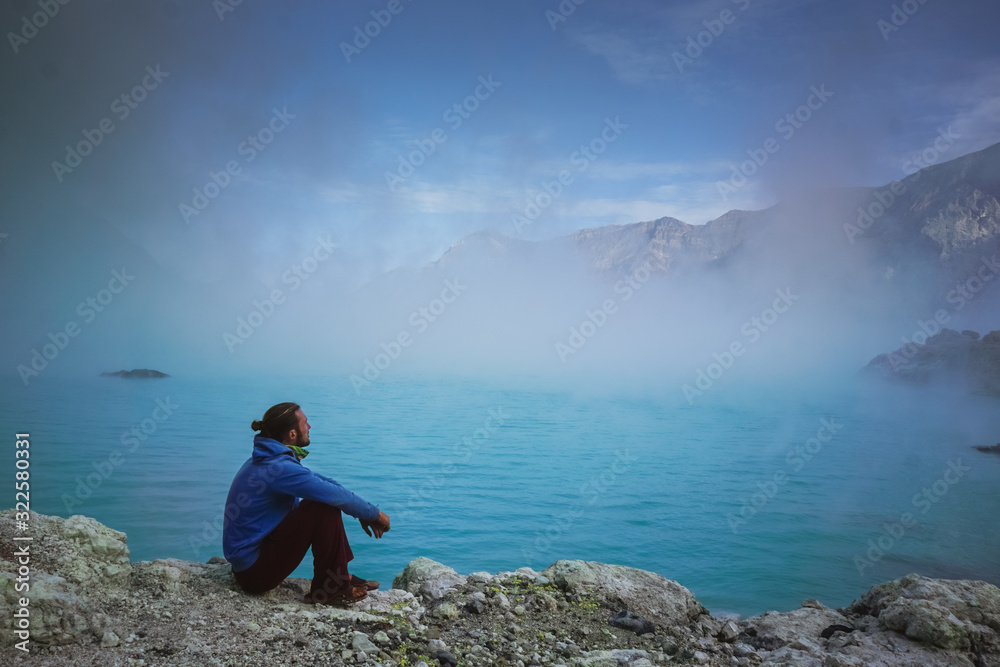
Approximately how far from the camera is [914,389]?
4712 centimetres

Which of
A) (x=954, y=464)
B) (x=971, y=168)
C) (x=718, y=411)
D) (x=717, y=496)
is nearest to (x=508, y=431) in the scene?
(x=717, y=496)

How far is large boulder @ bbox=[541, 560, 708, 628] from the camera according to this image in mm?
4602

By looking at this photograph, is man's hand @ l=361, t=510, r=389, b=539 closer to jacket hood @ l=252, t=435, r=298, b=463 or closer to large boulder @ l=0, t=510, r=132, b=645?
jacket hood @ l=252, t=435, r=298, b=463

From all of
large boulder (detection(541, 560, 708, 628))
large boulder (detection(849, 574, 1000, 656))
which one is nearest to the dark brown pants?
large boulder (detection(541, 560, 708, 628))

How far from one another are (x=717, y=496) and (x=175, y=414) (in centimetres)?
3022

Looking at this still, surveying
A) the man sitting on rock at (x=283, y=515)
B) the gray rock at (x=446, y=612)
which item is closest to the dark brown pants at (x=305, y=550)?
the man sitting on rock at (x=283, y=515)

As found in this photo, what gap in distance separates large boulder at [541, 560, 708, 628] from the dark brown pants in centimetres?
185

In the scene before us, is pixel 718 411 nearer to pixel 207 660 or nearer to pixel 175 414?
pixel 175 414

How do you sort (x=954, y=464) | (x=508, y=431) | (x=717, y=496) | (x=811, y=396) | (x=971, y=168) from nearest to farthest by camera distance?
(x=717, y=496)
(x=954, y=464)
(x=508, y=431)
(x=811, y=396)
(x=971, y=168)

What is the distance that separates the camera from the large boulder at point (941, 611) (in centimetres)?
407

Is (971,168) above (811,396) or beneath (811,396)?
above

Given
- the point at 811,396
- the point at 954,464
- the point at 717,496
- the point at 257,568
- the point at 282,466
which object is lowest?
the point at 257,568

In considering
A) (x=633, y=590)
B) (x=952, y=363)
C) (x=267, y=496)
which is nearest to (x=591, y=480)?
(x=633, y=590)

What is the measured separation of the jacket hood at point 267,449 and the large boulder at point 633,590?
2.44 meters
